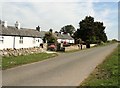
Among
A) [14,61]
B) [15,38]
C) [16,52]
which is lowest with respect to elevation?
[14,61]

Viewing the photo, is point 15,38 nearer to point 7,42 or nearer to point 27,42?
point 7,42

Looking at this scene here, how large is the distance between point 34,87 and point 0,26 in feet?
101

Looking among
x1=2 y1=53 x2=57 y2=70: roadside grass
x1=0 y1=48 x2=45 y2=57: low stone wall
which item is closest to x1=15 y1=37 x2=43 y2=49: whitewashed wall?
x1=0 y1=48 x2=45 y2=57: low stone wall

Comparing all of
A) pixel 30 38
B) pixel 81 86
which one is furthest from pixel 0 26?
pixel 81 86

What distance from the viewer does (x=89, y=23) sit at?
3686 inches

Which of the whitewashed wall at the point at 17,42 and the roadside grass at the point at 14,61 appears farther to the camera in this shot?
the whitewashed wall at the point at 17,42

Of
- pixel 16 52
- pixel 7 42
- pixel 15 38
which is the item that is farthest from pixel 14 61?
pixel 15 38

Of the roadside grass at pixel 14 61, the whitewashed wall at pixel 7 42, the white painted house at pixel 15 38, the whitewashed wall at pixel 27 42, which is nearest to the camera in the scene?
the roadside grass at pixel 14 61

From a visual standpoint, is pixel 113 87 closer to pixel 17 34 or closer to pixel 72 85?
pixel 72 85

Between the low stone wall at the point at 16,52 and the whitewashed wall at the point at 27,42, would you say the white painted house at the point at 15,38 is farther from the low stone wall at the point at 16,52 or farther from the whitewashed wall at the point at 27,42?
the low stone wall at the point at 16,52

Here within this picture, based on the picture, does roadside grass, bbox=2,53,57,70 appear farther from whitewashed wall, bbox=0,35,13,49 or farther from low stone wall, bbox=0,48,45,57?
whitewashed wall, bbox=0,35,13,49

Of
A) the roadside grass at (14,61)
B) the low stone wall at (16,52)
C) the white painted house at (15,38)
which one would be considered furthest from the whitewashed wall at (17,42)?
the roadside grass at (14,61)

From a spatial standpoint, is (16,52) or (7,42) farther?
(7,42)

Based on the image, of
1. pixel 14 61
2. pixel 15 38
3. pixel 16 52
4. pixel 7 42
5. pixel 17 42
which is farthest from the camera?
pixel 17 42
